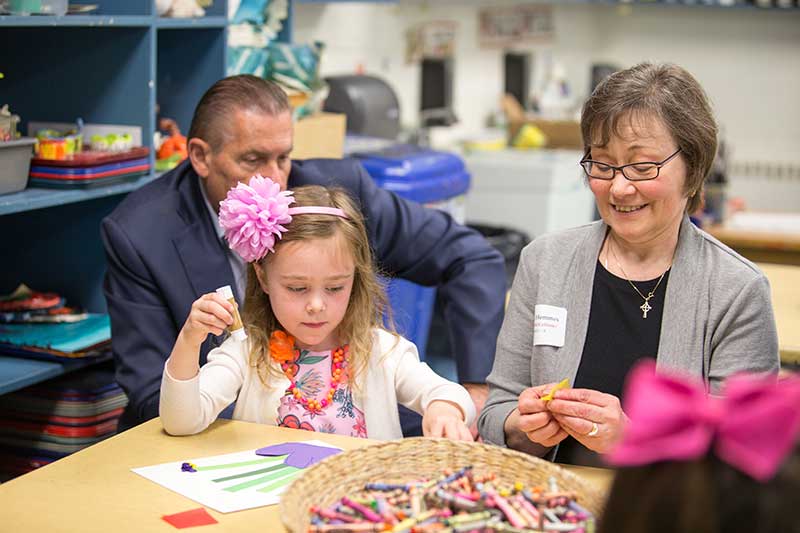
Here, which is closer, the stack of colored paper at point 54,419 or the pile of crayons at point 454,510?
the pile of crayons at point 454,510

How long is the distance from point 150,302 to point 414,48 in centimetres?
367

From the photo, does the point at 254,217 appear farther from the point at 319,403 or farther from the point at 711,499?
the point at 711,499

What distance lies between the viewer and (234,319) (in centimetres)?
184

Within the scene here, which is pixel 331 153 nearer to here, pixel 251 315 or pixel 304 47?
pixel 304 47

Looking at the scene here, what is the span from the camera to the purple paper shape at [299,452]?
1711mm

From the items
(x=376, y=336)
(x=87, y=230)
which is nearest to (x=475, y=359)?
(x=376, y=336)

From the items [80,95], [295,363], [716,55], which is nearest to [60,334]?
[80,95]

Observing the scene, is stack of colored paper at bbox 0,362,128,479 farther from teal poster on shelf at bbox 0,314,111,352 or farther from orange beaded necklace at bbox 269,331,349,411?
orange beaded necklace at bbox 269,331,349,411

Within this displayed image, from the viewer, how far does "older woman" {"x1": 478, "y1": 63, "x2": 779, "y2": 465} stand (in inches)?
72.8

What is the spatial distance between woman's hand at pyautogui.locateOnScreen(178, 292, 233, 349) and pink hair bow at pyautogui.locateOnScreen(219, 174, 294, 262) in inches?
5.8

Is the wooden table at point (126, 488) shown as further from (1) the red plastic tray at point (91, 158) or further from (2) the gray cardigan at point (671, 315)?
(1) the red plastic tray at point (91, 158)

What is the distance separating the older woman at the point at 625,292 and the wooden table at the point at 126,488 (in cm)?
27

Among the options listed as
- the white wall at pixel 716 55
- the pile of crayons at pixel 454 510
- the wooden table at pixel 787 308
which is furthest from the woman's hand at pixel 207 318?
the white wall at pixel 716 55

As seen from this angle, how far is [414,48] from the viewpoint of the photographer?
5707 mm
